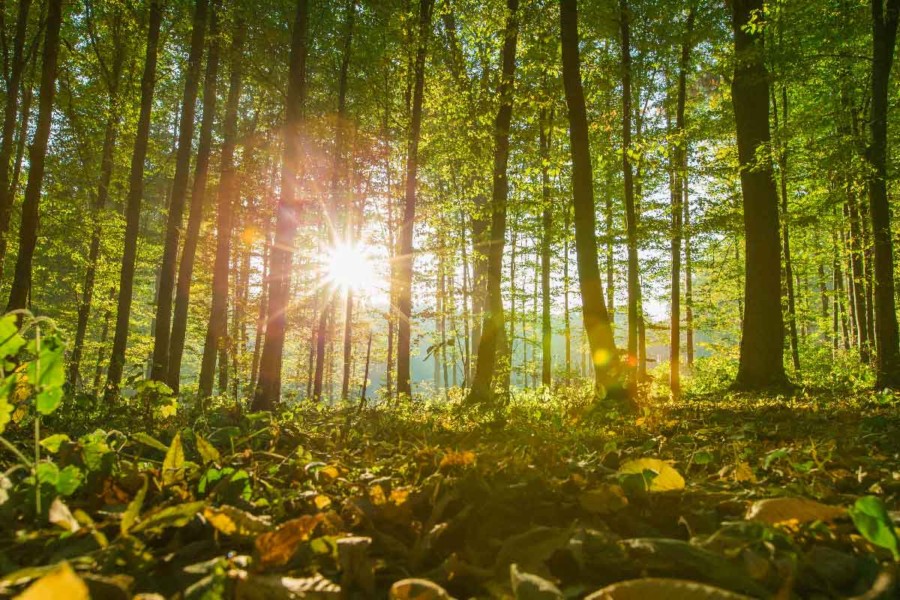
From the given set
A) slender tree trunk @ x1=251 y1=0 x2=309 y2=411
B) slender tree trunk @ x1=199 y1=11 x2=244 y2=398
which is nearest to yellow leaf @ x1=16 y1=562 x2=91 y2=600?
slender tree trunk @ x1=251 y1=0 x2=309 y2=411

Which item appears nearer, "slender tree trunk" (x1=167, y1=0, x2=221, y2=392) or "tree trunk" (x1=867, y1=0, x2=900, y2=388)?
"tree trunk" (x1=867, y1=0, x2=900, y2=388)

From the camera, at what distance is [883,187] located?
8219 mm

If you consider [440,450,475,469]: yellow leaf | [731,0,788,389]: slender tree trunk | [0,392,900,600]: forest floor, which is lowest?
[0,392,900,600]: forest floor

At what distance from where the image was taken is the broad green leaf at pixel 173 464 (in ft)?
4.53

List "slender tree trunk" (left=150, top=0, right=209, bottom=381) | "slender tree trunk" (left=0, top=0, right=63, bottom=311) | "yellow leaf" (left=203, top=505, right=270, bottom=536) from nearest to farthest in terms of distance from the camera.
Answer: "yellow leaf" (left=203, top=505, right=270, bottom=536)
"slender tree trunk" (left=0, top=0, right=63, bottom=311)
"slender tree trunk" (left=150, top=0, right=209, bottom=381)

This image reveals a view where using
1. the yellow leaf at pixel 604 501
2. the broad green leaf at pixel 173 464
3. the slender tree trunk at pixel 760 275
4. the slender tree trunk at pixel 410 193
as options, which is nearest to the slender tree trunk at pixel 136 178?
the slender tree trunk at pixel 410 193

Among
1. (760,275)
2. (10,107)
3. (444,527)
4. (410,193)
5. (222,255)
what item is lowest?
(444,527)

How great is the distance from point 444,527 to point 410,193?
1062cm

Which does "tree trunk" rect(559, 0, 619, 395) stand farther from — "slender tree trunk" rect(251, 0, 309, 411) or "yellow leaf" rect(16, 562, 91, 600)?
"yellow leaf" rect(16, 562, 91, 600)

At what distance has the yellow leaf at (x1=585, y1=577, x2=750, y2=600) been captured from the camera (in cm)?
Answer: 69

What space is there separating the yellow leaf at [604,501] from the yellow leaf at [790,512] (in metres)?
0.29

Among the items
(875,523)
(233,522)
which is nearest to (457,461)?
(233,522)

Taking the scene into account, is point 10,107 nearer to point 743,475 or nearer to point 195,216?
point 195,216

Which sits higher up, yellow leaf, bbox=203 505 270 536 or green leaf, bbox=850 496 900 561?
green leaf, bbox=850 496 900 561
